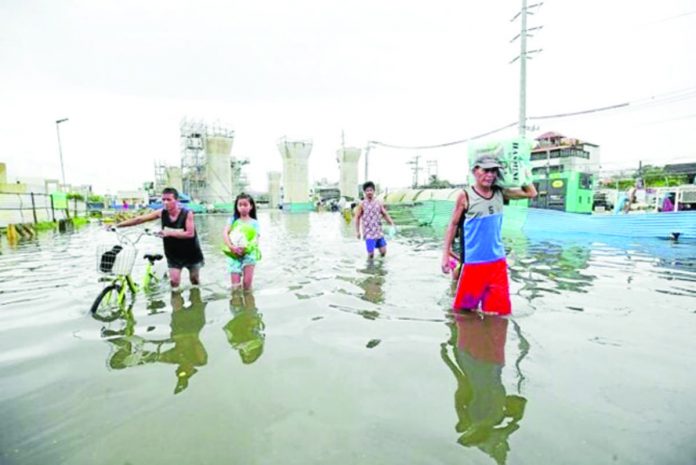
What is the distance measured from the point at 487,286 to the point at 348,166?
61.7 meters

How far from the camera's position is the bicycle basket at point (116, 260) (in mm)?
4973

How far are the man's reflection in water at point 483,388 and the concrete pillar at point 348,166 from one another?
197 feet

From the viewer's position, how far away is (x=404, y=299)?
18.6 ft

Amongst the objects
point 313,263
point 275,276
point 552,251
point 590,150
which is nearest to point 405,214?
Answer: point 552,251

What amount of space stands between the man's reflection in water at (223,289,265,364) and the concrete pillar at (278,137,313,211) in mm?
55601

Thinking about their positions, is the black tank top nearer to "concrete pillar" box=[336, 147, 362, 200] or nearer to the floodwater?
the floodwater

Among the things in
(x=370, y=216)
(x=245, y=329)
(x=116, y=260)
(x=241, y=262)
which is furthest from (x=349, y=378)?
(x=370, y=216)

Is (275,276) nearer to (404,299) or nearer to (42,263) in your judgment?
(404,299)

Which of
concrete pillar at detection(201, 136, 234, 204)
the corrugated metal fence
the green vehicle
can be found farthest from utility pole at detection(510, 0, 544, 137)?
concrete pillar at detection(201, 136, 234, 204)

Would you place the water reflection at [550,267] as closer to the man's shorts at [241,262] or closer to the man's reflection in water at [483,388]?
the man's reflection in water at [483,388]

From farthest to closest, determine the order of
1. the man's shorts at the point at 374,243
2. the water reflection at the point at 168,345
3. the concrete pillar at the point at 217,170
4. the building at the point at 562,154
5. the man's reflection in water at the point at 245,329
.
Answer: the concrete pillar at the point at 217,170 → the building at the point at 562,154 → the man's shorts at the point at 374,243 → the man's reflection in water at the point at 245,329 → the water reflection at the point at 168,345

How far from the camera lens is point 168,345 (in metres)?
3.92

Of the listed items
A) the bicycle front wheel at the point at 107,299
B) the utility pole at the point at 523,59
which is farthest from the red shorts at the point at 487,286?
the utility pole at the point at 523,59

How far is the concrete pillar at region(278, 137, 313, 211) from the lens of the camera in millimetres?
61562
